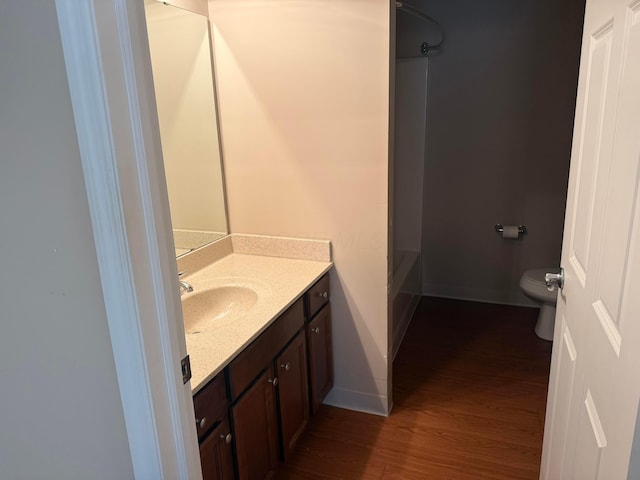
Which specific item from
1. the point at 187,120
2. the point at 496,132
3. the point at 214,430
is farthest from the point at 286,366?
the point at 496,132

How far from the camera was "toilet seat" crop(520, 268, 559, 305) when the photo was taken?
9.53 ft

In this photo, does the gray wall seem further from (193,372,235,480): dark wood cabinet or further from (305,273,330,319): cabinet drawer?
(193,372,235,480): dark wood cabinet

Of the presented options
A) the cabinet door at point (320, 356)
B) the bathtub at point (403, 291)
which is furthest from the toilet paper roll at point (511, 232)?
the cabinet door at point (320, 356)

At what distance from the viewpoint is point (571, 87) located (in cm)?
308

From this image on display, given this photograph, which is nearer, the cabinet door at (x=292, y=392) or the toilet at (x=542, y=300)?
the cabinet door at (x=292, y=392)

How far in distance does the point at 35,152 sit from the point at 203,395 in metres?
0.79

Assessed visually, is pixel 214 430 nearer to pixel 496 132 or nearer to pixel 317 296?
pixel 317 296

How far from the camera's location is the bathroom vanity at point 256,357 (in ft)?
4.54

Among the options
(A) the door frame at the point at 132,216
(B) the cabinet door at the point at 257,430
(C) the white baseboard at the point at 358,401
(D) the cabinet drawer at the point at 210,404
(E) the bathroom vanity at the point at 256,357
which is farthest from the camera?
(C) the white baseboard at the point at 358,401

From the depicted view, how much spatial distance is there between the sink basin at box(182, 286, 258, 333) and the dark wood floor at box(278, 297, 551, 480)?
29.0 inches

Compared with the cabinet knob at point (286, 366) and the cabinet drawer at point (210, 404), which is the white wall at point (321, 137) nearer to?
the cabinet knob at point (286, 366)

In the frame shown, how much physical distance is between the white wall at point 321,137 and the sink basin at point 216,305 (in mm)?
→ 432

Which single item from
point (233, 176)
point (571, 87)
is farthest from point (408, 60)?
point (233, 176)

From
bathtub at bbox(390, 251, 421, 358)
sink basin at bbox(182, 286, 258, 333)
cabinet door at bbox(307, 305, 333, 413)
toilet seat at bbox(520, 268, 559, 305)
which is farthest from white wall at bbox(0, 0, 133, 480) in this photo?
toilet seat at bbox(520, 268, 559, 305)
